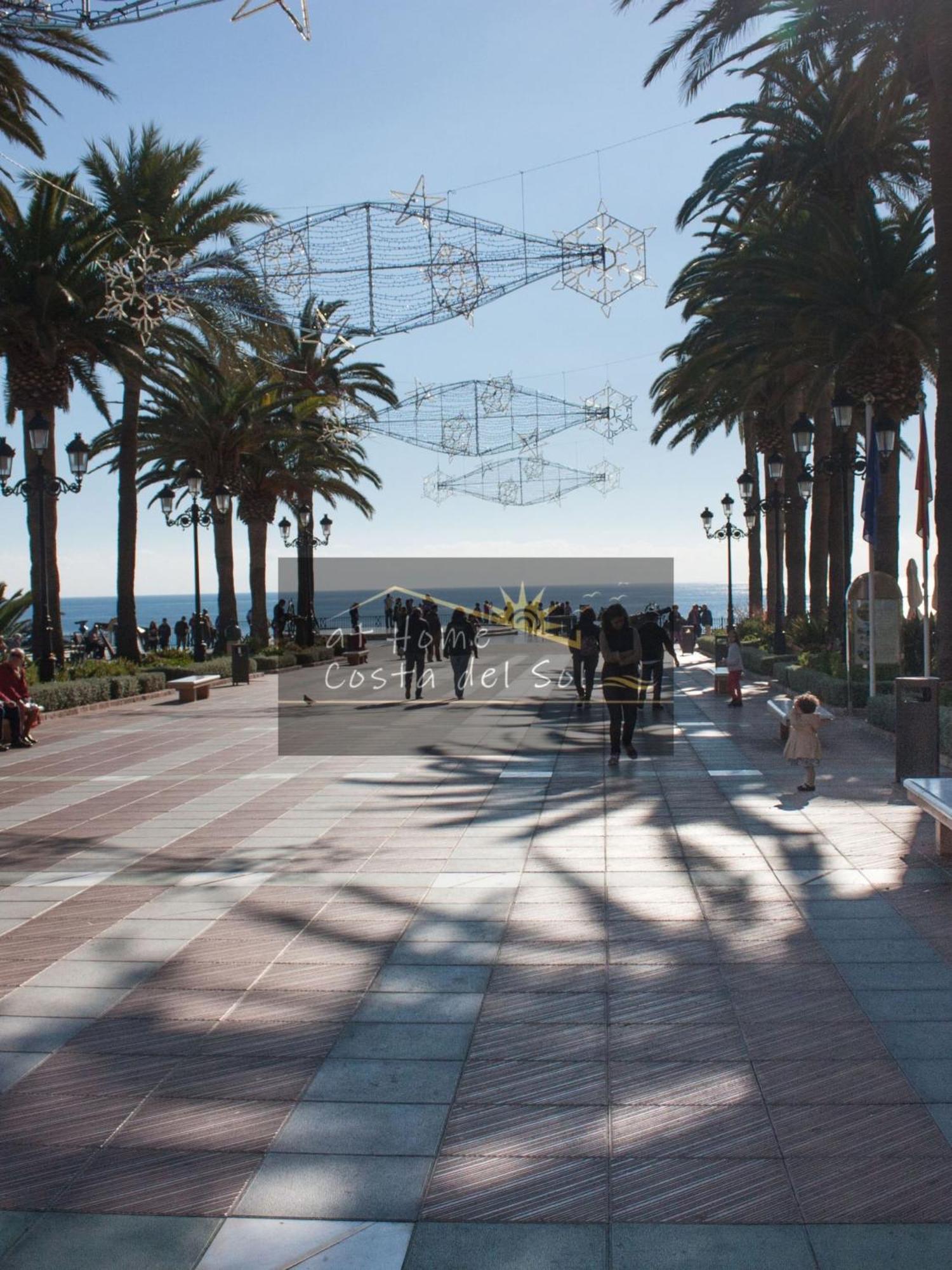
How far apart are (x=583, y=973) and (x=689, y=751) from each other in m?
8.24

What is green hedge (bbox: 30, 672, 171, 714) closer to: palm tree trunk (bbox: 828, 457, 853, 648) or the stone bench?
palm tree trunk (bbox: 828, 457, 853, 648)

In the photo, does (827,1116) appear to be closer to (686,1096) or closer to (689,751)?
(686,1096)

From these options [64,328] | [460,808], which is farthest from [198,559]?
[460,808]

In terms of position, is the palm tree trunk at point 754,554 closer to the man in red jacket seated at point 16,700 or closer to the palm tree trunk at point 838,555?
the palm tree trunk at point 838,555

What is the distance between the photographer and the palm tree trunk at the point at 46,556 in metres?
22.4

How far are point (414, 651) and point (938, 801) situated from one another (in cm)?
1414

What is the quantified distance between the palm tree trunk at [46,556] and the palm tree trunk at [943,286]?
14.8 m

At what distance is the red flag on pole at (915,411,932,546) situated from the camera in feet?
53.7

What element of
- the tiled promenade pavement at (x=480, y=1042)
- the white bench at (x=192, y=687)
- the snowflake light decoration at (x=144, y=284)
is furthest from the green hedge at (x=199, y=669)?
the tiled promenade pavement at (x=480, y=1042)

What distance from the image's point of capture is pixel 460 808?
10414mm

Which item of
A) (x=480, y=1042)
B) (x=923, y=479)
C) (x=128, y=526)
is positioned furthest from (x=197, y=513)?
(x=480, y=1042)

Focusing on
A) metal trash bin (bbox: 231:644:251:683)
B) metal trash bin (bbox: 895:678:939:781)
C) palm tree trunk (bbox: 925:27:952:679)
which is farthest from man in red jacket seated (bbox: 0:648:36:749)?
metal trash bin (bbox: 231:644:251:683)

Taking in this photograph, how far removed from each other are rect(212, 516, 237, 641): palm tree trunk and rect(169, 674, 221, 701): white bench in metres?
12.4

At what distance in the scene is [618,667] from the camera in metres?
12.7
